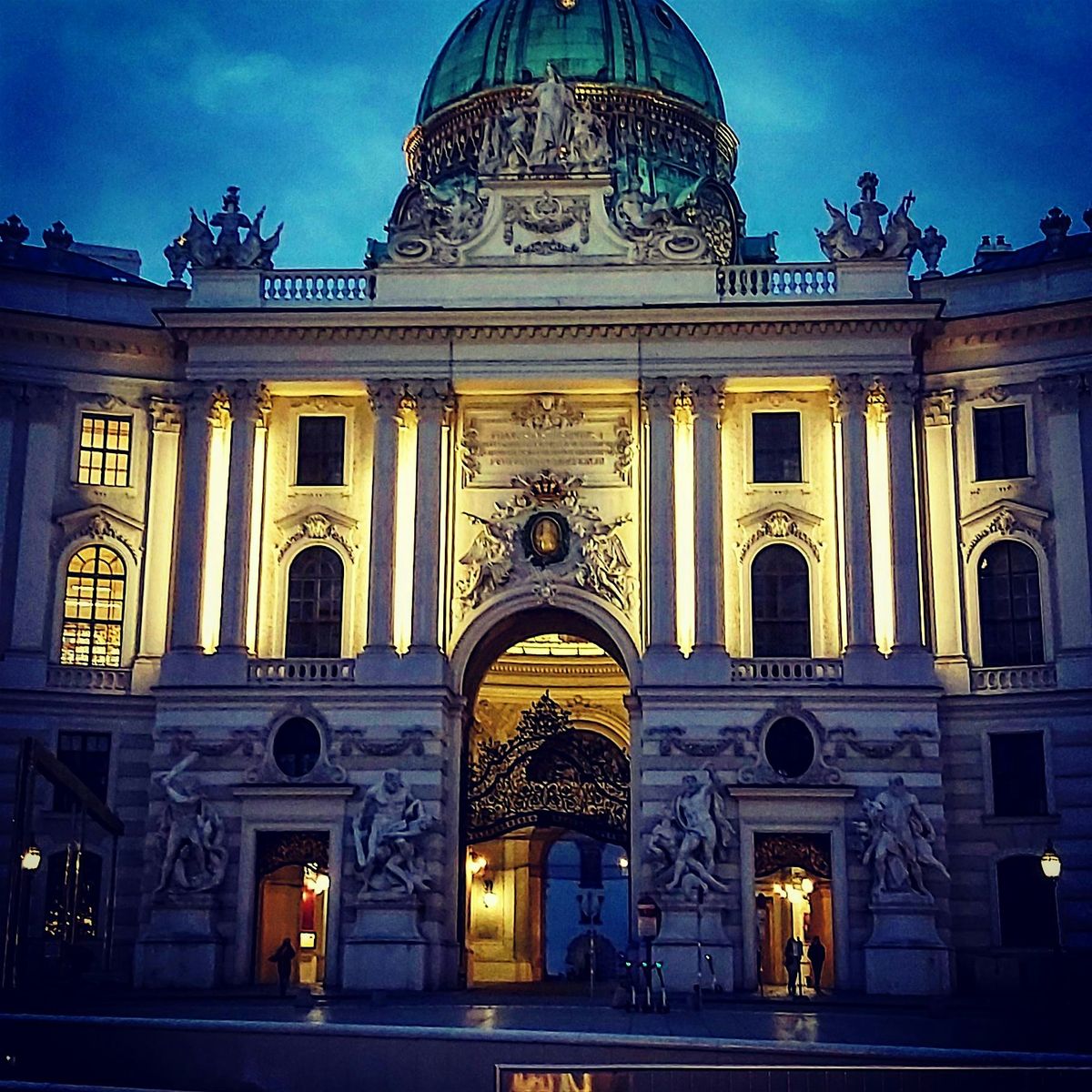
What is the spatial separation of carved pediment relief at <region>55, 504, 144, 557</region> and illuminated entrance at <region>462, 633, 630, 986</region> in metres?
10.7

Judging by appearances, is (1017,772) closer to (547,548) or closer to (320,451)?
(547,548)

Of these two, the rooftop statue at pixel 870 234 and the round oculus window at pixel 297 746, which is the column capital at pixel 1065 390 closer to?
the rooftop statue at pixel 870 234

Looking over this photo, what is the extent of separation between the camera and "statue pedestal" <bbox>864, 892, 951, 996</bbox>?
137 feet

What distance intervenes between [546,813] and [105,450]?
1587 centimetres

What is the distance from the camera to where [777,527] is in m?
46.4

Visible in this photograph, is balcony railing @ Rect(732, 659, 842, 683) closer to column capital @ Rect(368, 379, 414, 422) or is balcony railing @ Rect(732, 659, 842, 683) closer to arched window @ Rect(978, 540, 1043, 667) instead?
arched window @ Rect(978, 540, 1043, 667)

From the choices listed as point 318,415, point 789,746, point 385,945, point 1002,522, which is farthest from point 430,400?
point 1002,522

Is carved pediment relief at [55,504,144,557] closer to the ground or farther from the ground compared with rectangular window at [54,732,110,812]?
farther from the ground

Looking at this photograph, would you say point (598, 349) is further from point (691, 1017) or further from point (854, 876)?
point (691, 1017)

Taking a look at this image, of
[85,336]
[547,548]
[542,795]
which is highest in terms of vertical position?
[85,336]

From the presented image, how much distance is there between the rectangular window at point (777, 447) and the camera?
46969 millimetres

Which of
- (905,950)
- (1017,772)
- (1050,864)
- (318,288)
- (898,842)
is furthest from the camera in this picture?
(318,288)

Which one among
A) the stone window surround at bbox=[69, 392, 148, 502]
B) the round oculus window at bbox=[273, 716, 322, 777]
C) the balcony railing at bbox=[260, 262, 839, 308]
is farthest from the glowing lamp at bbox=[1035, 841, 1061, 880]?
the stone window surround at bbox=[69, 392, 148, 502]

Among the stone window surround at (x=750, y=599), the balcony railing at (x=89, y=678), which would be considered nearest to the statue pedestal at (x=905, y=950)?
the stone window surround at (x=750, y=599)
